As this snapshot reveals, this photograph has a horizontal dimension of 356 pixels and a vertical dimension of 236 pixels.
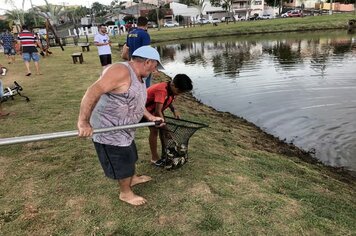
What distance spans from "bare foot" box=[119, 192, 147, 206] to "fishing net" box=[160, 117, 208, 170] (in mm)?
867

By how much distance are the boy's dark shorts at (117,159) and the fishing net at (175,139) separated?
0.75m

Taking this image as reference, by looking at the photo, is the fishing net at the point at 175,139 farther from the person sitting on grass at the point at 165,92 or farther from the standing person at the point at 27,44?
the standing person at the point at 27,44

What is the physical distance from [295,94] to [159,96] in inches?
367

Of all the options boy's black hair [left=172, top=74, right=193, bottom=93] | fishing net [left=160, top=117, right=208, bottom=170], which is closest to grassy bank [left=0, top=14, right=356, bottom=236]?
fishing net [left=160, top=117, right=208, bottom=170]

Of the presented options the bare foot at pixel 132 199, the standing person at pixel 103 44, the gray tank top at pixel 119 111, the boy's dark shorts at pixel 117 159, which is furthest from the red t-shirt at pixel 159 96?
the standing person at pixel 103 44

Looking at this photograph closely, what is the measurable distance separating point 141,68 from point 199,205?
5.98 ft

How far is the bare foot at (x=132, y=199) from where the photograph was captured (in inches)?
163

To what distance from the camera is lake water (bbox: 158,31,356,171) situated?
8648 millimetres

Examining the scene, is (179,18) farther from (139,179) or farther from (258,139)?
(139,179)

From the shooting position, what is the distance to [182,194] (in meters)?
4.37

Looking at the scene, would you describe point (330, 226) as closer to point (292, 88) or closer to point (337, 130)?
point (337, 130)

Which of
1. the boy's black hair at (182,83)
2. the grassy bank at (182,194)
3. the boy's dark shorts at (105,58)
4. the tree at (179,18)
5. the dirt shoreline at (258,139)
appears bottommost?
the dirt shoreline at (258,139)

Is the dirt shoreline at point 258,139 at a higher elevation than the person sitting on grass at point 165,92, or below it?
below

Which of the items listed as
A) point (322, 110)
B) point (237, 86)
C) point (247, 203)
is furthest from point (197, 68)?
point (247, 203)
